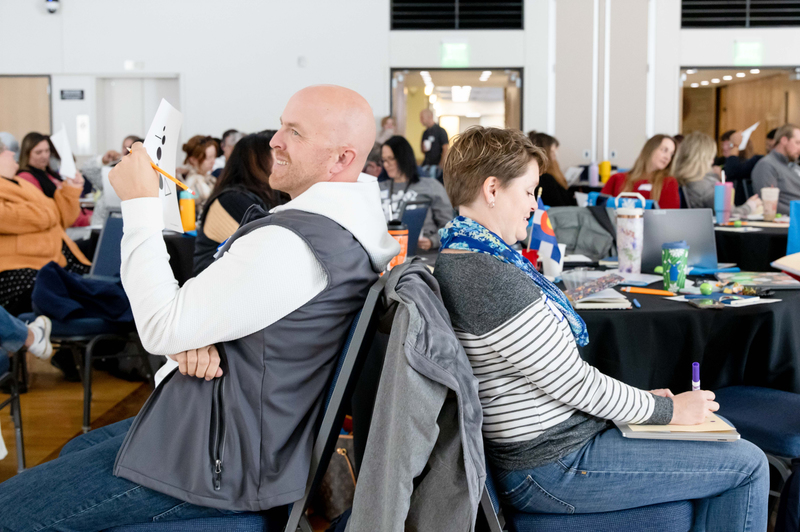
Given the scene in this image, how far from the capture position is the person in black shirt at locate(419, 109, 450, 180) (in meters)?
9.74

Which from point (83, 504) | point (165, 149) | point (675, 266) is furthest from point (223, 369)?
point (675, 266)

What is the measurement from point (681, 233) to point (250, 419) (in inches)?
77.6

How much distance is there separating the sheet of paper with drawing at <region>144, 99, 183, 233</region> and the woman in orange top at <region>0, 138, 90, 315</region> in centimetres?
242

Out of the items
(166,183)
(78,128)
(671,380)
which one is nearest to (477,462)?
(166,183)

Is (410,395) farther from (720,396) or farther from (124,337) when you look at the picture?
(124,337)

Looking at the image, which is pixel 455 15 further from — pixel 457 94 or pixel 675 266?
pixel 675 266

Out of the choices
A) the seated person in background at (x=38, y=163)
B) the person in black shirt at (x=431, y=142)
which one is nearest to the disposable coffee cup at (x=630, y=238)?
the seated person in background at (x=38, y=163)

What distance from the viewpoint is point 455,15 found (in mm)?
9852

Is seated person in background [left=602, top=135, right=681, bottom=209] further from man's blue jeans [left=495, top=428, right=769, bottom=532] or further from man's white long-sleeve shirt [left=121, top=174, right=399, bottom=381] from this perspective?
man's white long-sleeve shirt [left=121, top=174, right=399, bottom=381]

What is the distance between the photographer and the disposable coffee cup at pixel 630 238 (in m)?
2.51

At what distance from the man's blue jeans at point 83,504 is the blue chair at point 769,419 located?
1.30 meters

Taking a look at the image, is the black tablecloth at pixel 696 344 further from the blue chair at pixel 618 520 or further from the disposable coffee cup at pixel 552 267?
the blue chair at pixel 618 520

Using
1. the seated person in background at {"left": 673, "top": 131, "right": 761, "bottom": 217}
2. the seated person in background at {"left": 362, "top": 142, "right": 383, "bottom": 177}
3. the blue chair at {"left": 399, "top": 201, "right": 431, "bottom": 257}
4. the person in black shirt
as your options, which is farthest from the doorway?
the blue chair at {"left": 399, "top": 201, "right": 431, "bottom": 257}

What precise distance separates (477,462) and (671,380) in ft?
3.47
